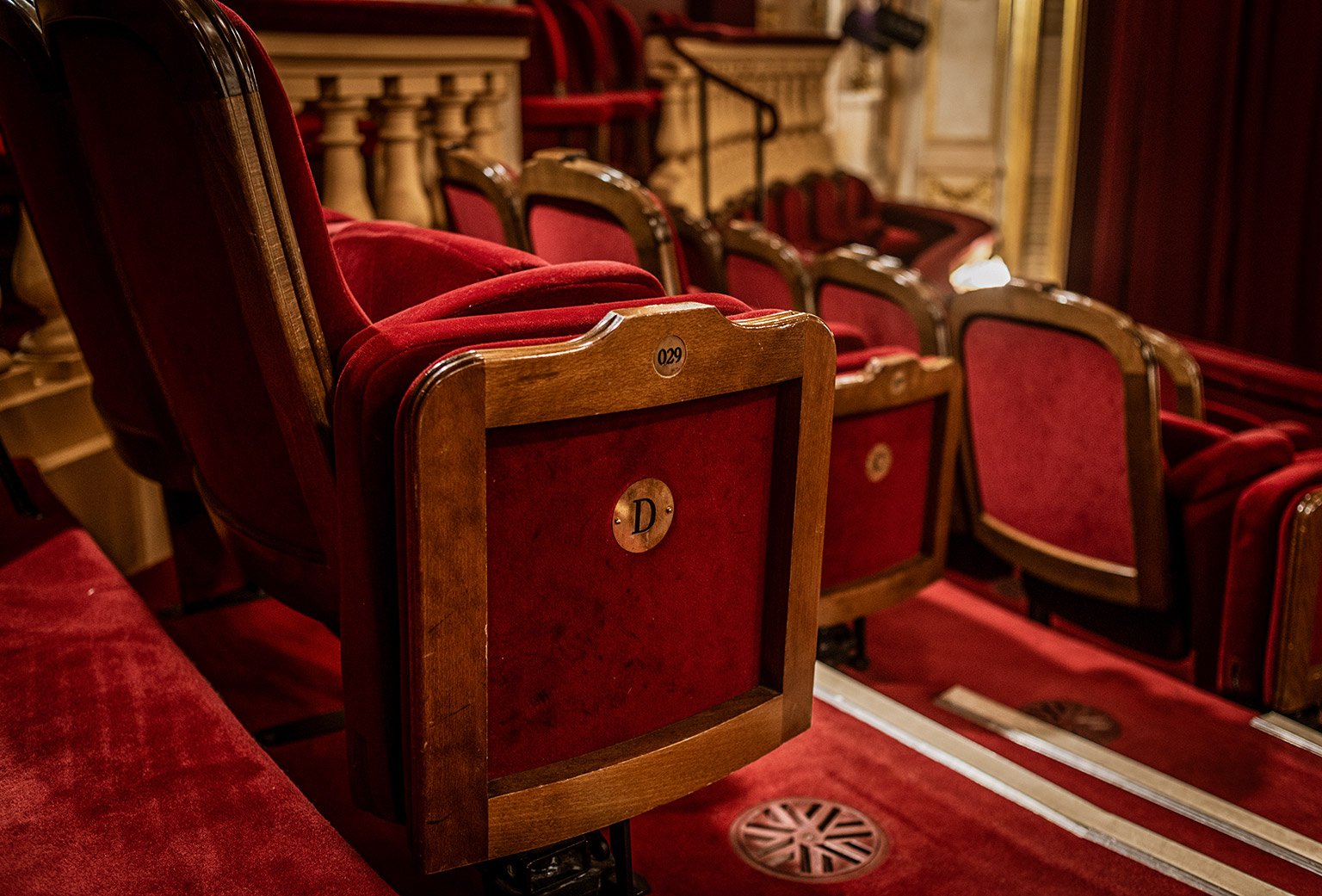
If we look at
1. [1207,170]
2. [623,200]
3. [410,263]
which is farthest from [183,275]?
[1207,170]

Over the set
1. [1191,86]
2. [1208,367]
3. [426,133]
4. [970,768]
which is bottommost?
[970,768]

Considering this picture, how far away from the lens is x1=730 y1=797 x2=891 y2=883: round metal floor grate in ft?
3.15

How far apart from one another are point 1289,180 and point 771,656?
109 inches

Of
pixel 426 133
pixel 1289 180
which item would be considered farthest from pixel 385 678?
pixel 1289 180

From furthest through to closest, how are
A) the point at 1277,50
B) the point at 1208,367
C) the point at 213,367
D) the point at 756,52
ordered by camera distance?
the point at 756,52 < the point at 1277,50 < the point at 1208,367 < the point at 213,367

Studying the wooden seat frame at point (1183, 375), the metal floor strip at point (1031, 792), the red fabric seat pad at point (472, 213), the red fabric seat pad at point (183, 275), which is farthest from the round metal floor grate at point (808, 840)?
the wooden seat frame at point (1183, 375)

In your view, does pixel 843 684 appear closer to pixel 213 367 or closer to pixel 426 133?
pixel 213 367

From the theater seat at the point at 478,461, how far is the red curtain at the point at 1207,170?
2699mm

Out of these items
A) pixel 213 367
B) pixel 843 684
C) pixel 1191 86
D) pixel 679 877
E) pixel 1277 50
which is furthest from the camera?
pixel 1191 86

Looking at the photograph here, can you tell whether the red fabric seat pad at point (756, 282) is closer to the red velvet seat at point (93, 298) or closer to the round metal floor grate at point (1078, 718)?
the round metal floor grate at point (1078, 718)

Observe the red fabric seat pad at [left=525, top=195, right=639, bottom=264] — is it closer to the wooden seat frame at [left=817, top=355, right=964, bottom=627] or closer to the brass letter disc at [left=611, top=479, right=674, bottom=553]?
the wooden seat frame at [left=817, top=355, right=964, bottom=627]

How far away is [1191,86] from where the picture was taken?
3.08m

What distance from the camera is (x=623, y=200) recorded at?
1067 mm

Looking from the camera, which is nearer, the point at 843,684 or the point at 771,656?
the point at 771,656
